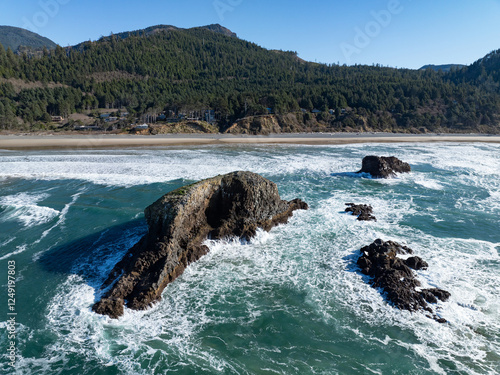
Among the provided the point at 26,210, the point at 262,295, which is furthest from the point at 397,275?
the point at 26,210

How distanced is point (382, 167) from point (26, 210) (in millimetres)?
26779

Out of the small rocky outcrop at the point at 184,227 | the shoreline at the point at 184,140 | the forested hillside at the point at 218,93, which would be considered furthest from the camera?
the forested hillside at the point at 218,93

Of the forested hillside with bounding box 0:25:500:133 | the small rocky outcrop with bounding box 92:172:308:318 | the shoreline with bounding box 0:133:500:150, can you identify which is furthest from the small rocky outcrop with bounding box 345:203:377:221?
the forested hillside with bounding box 0:25:500:133

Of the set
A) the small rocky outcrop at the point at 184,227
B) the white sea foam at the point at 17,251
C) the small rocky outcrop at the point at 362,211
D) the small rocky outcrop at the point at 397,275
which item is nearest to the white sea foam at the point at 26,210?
the white sea foam at the point at 17,251

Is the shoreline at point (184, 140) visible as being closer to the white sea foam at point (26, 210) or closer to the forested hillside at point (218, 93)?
the forested hillside at point (218, 93)

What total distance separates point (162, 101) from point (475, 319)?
252 ft

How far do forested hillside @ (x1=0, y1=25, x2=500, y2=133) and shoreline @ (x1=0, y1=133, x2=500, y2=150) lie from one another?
10.1 meters

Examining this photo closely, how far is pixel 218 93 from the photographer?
84.0 meters

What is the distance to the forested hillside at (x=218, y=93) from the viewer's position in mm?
73250

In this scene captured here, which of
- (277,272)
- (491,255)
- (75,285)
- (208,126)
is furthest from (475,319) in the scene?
(208,126)

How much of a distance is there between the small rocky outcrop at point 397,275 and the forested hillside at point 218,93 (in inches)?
2309

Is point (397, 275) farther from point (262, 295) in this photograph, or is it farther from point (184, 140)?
point (184, 140)

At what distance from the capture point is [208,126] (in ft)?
214

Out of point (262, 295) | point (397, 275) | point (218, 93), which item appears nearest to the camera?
point (262, 295)
